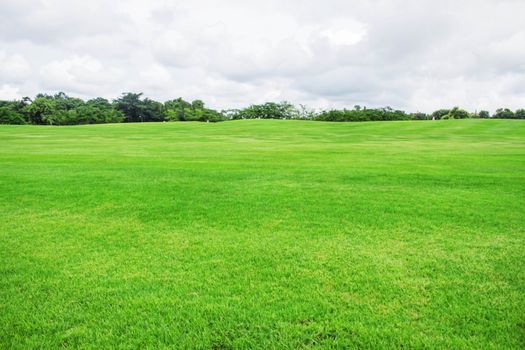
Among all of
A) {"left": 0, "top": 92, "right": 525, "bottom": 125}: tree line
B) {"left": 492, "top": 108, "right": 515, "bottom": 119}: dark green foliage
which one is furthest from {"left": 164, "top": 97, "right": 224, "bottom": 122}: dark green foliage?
{"left": 492, "top": 108, "right": 515, "bottom": 119}: dark green foliage

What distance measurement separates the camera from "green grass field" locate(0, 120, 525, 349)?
3.88m

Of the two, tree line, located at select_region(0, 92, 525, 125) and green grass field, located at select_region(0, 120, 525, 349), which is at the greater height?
tree line, located at select_region(0, 92, 525, 125)

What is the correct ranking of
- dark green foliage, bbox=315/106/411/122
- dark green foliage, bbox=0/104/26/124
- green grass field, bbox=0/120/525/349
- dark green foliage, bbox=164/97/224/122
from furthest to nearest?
dark green foliage, bbox=164/97/224/122 → dark green foliage, bbox=315/106/411/122 → dark green foliage, bbox=0/104/26/124 → green grass field, bbox=0/120/525/349

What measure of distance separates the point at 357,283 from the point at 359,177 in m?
7.75

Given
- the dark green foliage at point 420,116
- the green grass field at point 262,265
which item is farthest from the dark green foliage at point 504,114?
the green grass field at point 262,265

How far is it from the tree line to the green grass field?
92.4 meters

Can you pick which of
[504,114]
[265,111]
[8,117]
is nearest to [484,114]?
[504,114]

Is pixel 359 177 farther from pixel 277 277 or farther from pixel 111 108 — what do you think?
pixel 111 108

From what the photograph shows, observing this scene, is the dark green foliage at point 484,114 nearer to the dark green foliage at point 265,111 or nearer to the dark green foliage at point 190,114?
the dark green foliage at point 265,111

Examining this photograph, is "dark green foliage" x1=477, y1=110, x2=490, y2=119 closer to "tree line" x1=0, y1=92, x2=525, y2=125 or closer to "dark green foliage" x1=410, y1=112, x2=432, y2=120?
"tree line" x1=0, y1=92, x2=525, y2=125

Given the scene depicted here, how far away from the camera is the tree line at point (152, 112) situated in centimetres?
9638

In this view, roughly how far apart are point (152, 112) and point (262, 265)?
12120 centimetres

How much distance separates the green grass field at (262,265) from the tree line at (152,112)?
9244cm

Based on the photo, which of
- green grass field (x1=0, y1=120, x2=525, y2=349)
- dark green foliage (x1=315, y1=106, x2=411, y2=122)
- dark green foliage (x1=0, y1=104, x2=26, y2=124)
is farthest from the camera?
dark green foliage (x1=315, y1=106, x2=411, y2=122)
